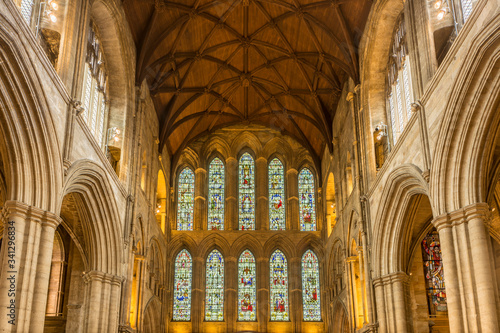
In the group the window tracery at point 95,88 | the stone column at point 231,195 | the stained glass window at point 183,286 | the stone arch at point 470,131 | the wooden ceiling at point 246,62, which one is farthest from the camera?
the stone column at point 231,195

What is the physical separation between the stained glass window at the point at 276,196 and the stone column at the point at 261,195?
0.33 meters

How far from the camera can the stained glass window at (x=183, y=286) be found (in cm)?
2689

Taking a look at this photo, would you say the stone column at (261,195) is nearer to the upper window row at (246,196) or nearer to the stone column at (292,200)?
the upper window row at (246,196)

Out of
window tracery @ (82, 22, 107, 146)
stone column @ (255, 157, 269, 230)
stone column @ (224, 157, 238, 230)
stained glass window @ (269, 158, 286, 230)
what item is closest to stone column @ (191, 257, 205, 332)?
stone column @ (224, 157, 238, 230)

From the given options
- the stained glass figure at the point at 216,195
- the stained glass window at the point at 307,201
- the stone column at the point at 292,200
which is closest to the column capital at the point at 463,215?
the stone column at the point at 292,200

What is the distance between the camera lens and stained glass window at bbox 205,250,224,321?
2697cm

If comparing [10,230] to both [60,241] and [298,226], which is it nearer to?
[60,241]

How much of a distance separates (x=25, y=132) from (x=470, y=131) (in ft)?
31.8

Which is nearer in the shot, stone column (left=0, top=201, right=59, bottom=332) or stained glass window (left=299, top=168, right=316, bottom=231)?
stone column (left=0, top=201, right=59, bottom=332)

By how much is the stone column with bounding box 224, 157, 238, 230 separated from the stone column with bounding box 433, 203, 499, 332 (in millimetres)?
16149

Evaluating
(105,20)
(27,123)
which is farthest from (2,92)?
(105,20)

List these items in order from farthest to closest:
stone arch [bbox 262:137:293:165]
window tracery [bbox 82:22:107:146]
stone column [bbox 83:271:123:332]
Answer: stone arch [bbox 262:137:293:165], window tracery [bbox 82:22:107:146], stone column [bbox 83:271:123:332]

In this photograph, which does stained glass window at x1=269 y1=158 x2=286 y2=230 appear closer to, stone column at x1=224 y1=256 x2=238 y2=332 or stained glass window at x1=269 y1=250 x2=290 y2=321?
stained glass window at x1=269 y1=250 x2=290 y2=321

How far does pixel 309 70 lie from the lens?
2475cm
